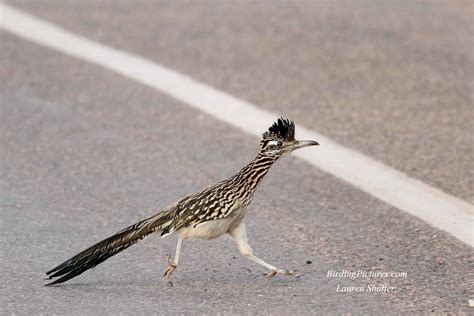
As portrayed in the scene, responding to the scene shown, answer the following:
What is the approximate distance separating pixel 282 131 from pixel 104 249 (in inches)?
42.9

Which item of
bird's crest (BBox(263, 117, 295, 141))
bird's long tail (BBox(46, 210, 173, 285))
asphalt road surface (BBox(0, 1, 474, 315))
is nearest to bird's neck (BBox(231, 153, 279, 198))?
bird's crest (BBox(263, 117, 295, 141))

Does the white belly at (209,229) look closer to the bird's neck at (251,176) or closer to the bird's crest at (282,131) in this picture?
the bird's neck at (251,176)

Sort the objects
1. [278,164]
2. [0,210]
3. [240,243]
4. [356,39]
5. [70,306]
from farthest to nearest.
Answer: [356,39] < [278,164] < [0,210] < [240,243] < [70,306]

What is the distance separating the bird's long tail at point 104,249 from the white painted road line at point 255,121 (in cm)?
179

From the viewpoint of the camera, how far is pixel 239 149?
8.75 meters

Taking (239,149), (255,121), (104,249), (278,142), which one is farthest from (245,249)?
(255,121)

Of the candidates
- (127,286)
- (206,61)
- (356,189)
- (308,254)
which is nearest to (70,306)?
(127,286)

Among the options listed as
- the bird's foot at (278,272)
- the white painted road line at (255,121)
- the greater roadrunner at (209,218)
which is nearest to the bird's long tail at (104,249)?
the greater roadrunner at (209,218)

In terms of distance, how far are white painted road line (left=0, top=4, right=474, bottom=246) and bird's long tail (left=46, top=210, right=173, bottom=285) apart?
1.79 metres

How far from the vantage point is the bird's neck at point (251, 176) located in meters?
6.10

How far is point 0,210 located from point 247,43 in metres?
4.82

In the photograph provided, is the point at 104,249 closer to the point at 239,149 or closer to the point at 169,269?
the point at 169,269

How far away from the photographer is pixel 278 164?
8.48 m

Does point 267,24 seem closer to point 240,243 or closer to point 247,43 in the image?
point 247,43
